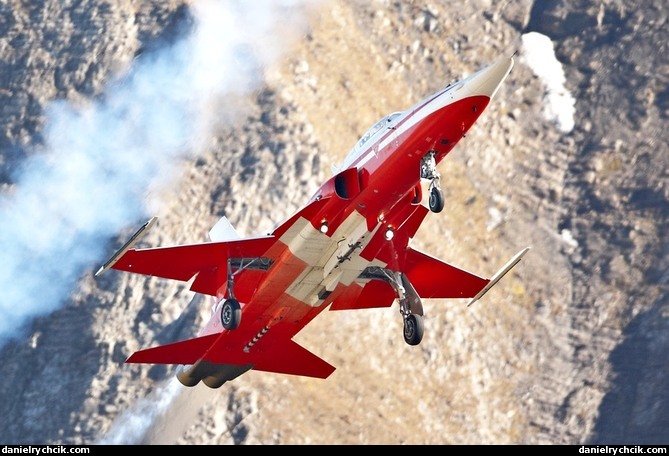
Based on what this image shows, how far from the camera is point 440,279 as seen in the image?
44781 mm

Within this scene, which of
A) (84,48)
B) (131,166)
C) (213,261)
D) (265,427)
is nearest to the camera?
(213,261)

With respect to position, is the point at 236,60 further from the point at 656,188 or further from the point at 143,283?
the point at 656,188

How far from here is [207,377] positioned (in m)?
43.9

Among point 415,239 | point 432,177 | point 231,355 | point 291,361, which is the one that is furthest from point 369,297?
point 415,239

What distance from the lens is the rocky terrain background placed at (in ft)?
193

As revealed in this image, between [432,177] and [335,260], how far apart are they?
466 cm

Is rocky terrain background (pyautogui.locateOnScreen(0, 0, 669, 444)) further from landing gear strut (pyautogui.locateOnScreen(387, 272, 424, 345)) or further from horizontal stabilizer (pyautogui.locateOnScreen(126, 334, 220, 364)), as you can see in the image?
landing gear strut (pyautogui.locateOnScreen(387, 272, 424, 345))

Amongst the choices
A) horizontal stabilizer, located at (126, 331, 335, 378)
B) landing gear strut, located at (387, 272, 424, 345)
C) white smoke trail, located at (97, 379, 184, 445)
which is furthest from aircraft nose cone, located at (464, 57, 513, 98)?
white smoke trail, located at (97, 379, 184, 445)

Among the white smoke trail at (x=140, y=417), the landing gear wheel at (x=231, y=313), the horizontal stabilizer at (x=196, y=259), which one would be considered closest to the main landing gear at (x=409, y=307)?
the horizontal stabilizer at (x=196, y=259)

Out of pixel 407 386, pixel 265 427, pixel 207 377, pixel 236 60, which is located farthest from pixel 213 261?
pixel 236 60

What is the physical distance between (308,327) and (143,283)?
7630 millimetres

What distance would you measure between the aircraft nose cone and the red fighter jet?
3 cm

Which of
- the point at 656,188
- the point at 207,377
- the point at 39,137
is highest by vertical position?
the point at 656,188

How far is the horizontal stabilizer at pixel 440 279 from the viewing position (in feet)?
145
